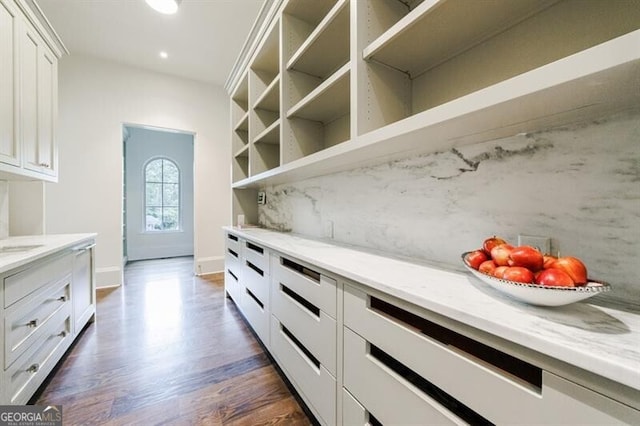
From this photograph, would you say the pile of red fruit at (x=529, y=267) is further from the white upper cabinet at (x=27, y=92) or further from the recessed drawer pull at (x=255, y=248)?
the white upper cabinet at (x=27, y=92)

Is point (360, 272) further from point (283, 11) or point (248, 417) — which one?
point (283, 11)

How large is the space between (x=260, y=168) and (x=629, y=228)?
2484 mm

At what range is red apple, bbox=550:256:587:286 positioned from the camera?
0.57 m

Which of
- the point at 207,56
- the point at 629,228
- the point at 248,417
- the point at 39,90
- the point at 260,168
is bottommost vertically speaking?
the point at 248,417

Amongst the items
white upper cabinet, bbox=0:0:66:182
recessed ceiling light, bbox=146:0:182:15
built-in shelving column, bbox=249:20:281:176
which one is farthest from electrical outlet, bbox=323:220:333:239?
recessed ceiling light, bbox=146:0:182:15

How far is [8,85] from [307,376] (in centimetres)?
260

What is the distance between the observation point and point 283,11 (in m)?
1.77

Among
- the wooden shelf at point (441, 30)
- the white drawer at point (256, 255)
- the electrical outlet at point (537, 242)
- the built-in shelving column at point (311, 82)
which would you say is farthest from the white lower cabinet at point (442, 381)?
the built-in shelving column at point (311, 82)

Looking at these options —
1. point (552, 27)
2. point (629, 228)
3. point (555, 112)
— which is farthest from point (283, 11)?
point (629, 228)

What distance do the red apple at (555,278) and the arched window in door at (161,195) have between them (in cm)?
636

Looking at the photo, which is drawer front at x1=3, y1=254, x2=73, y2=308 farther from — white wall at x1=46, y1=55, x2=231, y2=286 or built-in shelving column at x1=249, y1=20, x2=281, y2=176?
white wall at x1=46, y1=55, x2=231, y2=286

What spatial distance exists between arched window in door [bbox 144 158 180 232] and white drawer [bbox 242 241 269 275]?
4.40m

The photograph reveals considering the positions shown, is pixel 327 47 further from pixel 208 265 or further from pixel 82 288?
pixel 208 265

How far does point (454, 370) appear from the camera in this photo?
62 centimetres
